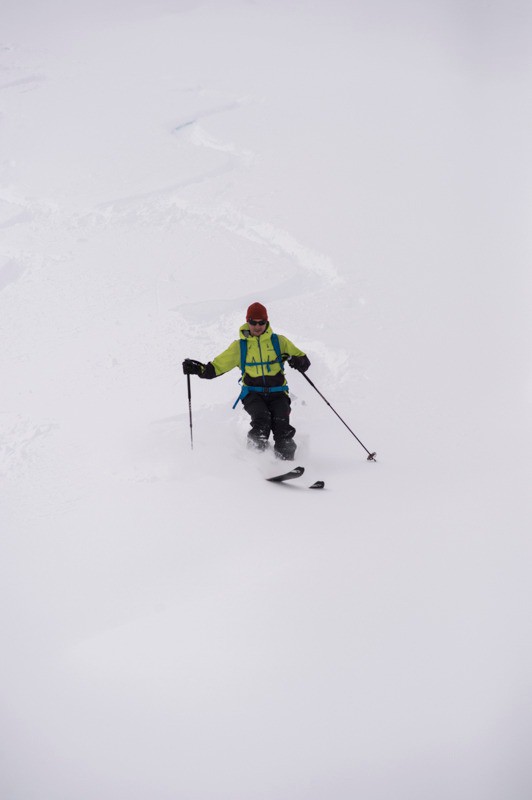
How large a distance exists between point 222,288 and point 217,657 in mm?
5100

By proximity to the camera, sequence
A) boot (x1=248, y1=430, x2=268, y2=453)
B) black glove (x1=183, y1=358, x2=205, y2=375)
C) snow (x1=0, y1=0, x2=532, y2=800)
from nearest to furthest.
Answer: snow (x1=0, y1=0, x2=532, y2=800) < black glove (x1=183, y1=358, x2=205, y2=375) < boot (x1=248, y1=430, x2=268, y2=453)

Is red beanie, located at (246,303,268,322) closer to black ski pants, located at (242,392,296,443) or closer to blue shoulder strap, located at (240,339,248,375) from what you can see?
blue shoulder strap, located at (240,339,248,375)

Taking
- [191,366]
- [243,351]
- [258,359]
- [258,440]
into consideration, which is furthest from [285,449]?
[191,366]

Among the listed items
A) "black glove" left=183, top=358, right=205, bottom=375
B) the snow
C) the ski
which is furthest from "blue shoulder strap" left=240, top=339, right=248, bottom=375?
the ski

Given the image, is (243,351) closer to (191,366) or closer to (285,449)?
(191,366)

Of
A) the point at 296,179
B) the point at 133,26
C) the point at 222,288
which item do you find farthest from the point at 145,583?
the point at 133,26

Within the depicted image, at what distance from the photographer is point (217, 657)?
319cm

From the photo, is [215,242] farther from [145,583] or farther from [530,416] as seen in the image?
[145,583]

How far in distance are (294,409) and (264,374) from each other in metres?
0.94

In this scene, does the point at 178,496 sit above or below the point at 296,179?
below

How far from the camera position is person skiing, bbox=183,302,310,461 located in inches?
205

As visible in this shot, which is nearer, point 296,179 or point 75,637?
point 75,637

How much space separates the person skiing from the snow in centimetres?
33

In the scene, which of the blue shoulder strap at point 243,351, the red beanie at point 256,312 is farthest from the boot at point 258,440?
the red beanie at point 256,312
